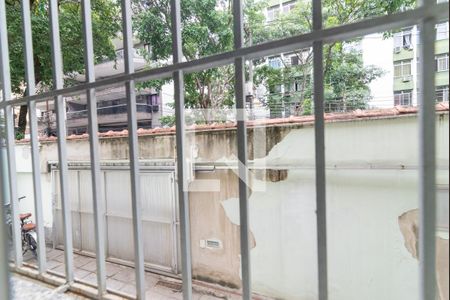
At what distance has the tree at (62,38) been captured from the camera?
11.1 feet

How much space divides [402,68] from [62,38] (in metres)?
3.63

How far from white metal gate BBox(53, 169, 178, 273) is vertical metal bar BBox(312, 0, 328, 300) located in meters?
3.16

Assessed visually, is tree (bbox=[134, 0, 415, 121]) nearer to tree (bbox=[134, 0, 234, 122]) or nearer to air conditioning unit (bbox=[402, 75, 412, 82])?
tree (bbox=[134, 0, 234, 122])

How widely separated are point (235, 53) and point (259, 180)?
238 centimetres

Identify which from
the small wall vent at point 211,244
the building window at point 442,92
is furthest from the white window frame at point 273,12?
the building window at point 442,92

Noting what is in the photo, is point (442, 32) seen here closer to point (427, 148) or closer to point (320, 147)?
point (427, 148)

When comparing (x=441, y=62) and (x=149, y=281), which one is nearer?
(x=441, y=62)

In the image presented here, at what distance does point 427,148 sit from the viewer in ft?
2.21

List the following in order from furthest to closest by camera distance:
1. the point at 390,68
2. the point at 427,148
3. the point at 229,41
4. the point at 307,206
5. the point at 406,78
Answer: the point at 307,206
the point at 229,41
the point at 390,68
the point at 406,78
the point at 427,148

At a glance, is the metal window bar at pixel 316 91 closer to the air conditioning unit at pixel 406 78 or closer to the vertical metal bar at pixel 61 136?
the vertical metal bar at pixel 61 136

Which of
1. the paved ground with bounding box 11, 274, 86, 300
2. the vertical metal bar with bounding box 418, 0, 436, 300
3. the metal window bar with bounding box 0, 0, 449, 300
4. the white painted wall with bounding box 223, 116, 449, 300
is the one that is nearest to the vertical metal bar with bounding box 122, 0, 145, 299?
the metal window bar with bounding box 0, 0, 449, 300

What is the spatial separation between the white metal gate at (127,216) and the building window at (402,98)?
264 centimetres

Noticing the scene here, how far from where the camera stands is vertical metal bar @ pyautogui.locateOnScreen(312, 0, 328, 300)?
2.67 feet

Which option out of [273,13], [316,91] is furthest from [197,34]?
[316,91]
